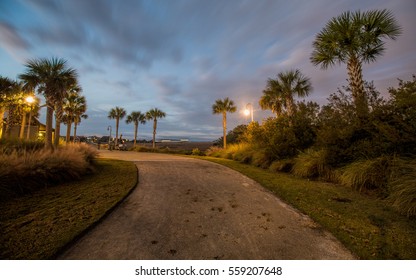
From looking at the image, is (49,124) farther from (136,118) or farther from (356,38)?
(136,118)

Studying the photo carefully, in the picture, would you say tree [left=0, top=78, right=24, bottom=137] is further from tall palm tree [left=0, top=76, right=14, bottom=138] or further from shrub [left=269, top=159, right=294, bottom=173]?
shrub [left=269, top=159, right=294, bottom=173]

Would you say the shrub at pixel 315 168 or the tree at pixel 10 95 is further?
the tree at pixel 10 95

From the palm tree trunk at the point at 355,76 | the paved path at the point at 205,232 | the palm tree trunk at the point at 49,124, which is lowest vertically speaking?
the paved path at the point at 205,232

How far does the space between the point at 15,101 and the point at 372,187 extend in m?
26.3

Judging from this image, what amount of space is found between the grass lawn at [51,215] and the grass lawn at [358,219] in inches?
164

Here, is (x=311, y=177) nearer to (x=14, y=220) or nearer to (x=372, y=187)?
(x=372, y=187)

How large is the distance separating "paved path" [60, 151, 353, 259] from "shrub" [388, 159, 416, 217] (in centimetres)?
216

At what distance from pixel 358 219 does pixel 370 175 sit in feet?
8.98

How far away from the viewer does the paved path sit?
2.37 metres

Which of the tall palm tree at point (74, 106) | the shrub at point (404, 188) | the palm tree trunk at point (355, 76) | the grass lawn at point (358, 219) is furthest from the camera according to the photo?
the tall palm tree at point (74, 106)

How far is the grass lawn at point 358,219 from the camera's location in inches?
97.9

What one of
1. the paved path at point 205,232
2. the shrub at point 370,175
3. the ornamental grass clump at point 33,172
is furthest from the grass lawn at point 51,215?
the shrub at point 370,175

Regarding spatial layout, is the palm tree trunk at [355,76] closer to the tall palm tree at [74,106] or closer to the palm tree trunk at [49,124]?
the palm tree trunk at [49,124]
